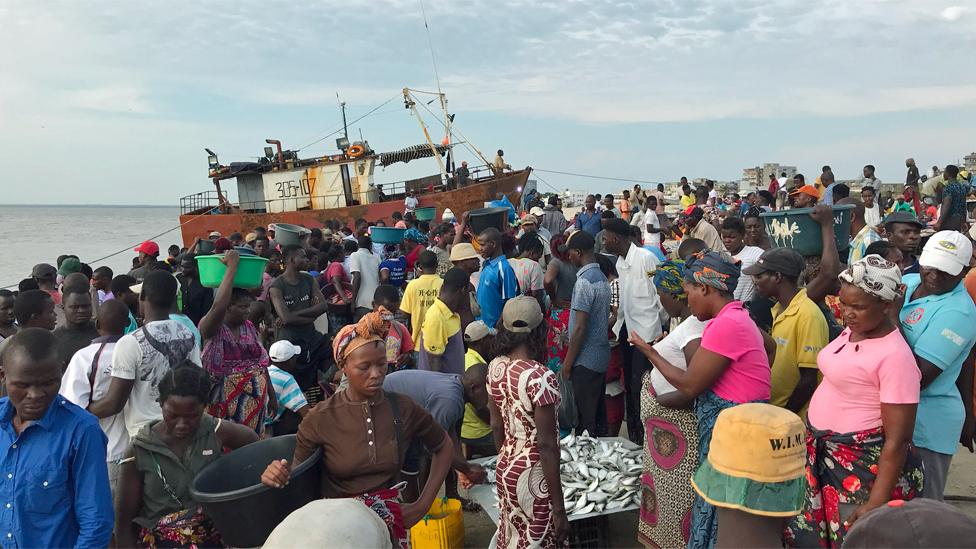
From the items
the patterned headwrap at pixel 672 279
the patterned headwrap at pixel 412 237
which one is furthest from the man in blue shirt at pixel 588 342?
the patterned headwrap at pixel 412 237

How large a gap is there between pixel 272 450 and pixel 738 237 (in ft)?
15.6

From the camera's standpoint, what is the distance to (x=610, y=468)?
481 cm

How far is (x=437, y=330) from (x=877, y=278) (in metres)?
3.52

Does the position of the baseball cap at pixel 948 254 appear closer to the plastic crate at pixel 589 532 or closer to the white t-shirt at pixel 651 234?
the plastic crate at pixel 589 532

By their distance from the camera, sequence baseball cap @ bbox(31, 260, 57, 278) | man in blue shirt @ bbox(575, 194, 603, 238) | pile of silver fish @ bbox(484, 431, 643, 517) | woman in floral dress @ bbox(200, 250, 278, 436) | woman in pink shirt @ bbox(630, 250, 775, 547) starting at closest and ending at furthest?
woman in pink shirt @ bbox(630, 250, 775, 547), pile of silver fish @ bbox(484, 431, 643, 517), woman in floral dress @ bbox(200, 250, 278, 436), baseball cap @ bbox(31, 260, 57, 278), man in blue shirt @ bbox(575, 194, 603, 238)

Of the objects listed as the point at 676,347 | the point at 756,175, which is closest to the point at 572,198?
the point at 756,175

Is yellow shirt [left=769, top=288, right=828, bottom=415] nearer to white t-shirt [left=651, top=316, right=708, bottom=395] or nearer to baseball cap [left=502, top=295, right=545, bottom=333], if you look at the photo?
white t-shirt [left=651, top=316, right=708, bottom=395]

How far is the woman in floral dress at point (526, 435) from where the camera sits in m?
3.62

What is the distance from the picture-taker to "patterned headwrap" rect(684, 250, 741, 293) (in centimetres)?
363

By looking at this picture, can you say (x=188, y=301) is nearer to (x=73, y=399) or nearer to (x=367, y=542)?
Answer: (x=73, y=399)

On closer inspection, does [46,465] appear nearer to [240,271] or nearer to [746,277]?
[240,271]

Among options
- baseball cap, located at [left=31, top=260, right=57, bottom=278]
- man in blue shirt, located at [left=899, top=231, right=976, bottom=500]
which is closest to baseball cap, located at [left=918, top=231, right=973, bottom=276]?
man in blue shirt, located at [left=899, top=231, right=976, bottom=500]

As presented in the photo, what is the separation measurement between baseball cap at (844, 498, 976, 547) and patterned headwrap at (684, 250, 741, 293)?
82.8 inches

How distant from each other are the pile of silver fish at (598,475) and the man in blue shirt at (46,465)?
8.39ft
